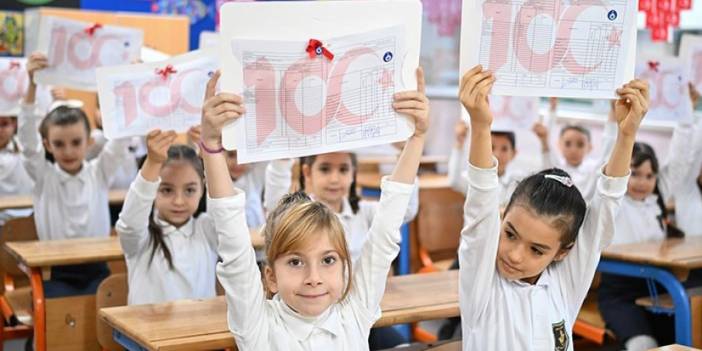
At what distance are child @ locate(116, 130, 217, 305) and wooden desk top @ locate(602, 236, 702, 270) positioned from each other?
1525 millimetres

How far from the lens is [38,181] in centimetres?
441

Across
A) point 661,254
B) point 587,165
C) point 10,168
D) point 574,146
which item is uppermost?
point 574,146

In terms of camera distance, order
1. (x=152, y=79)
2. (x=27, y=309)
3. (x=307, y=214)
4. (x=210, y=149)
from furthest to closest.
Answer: (x=27, y=309) → (x=152, y=79) → (x=307, y=214) → (x=210, y=149)

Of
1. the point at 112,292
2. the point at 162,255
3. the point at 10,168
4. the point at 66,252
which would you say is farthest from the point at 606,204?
the point at 10,168

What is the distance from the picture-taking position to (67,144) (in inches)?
173

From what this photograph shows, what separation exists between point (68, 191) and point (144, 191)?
1.62 meters

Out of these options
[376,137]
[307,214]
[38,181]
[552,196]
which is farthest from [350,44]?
[38,181]

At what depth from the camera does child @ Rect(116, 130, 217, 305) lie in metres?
3.10

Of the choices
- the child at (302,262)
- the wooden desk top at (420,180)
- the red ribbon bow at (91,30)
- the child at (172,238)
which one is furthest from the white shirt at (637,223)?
the red ribbon bow at (91,30)

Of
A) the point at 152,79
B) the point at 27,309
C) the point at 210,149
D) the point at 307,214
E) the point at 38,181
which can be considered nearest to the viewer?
the point at 210,149

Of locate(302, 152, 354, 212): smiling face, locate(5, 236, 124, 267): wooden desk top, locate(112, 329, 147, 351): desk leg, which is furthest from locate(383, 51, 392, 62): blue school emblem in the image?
locate(5, 236, 124, 267): wooden desk top

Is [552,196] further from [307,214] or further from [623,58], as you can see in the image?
[307,214]

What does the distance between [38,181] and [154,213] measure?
4.37ft

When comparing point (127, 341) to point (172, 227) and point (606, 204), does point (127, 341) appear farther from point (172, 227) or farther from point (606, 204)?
point (606, 204)
